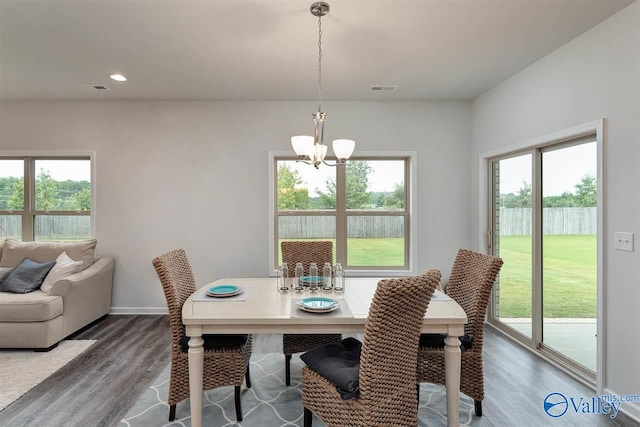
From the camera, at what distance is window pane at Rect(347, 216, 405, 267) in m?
4.27

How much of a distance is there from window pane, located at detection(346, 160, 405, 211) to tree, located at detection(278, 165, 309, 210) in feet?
1.92

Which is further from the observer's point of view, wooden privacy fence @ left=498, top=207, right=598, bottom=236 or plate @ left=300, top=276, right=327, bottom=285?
wooden privacy fence @ left=498, top=207, right=598, bottom=236

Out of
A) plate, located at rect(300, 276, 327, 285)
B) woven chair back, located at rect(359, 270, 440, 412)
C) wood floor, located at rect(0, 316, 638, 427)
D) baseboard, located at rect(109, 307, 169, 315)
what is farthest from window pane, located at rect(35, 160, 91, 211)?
woven chair back, located at rect(359, 270, 440, 412)

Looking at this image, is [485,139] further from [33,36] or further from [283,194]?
[33,36]

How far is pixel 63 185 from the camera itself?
4.21 metres

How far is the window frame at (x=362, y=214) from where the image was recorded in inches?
162

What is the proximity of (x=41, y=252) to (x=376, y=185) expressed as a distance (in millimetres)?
3925

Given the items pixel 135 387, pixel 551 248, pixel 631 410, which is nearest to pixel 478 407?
pixel 631 410

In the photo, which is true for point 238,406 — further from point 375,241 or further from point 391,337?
point 375,241

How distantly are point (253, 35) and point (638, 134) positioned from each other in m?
2.67

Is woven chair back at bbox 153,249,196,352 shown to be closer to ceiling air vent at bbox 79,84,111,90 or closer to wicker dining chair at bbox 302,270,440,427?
wicker dining chair at bbox 302,270,440,427

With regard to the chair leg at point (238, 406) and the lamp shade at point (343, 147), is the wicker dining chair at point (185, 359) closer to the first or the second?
the chair leg at point (238, 406)

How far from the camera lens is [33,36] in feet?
8.34

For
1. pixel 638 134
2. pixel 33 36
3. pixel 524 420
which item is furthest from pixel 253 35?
pixel 524 420
